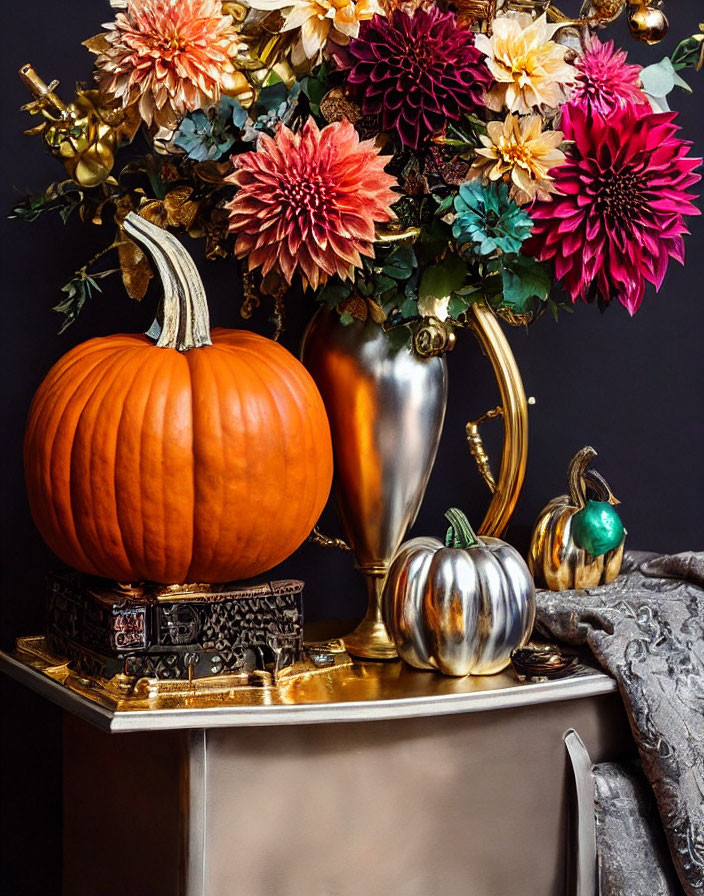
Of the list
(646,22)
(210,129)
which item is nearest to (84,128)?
(210,129)

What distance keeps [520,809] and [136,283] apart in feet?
→ 1.97

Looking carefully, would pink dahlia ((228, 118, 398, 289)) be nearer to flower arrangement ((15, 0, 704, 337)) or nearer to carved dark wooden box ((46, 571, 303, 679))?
flower arrangement ((15, 0, 704, 337))

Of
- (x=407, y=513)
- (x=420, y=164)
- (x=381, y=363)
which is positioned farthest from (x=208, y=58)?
(x=407, y=513)

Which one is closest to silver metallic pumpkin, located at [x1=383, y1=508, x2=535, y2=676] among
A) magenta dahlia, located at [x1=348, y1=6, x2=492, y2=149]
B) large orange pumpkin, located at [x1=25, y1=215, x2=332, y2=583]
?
large orange pumpkin, located at [x1=25, y1=215, x2=332, y2=583]

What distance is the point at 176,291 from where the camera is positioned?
3.13ft

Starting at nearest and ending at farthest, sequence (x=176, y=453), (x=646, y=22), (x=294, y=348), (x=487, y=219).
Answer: (x=176, y=453) < (x=487, y=219) < (x=646, y=22) < (x=294, y=348)

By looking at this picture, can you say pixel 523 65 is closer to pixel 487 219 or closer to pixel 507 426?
pixel 487 219

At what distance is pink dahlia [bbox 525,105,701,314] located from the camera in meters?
1.00

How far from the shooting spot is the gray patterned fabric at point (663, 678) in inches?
36.5

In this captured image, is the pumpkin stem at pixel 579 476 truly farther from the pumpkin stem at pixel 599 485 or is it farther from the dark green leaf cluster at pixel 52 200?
the dark green leaf cluster at pixel 52 200

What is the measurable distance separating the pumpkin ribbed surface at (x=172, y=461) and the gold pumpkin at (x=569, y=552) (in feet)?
1.02

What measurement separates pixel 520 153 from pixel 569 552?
0.41 metres

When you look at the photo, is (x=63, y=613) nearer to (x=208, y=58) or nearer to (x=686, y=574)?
(x=208, y=58)

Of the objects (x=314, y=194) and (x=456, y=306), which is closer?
Answer: (x=314, y=194)
